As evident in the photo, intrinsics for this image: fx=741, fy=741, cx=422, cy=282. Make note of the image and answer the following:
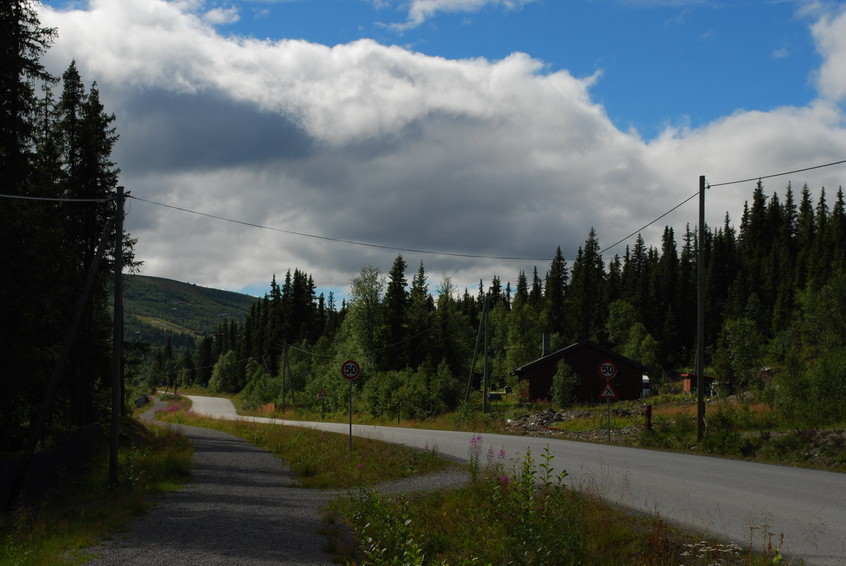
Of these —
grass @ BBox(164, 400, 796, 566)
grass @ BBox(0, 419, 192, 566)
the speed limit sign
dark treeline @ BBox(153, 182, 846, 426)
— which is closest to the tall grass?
grass @ BBox(164, 400, 796, 566)

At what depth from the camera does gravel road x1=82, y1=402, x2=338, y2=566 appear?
9.09 m

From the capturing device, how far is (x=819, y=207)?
140 m

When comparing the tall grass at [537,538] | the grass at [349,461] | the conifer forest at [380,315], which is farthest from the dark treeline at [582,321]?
the tall grass at [537,538]

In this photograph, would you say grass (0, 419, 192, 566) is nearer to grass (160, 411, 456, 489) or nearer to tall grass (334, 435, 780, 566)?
grass (160, 411, 456, 489)

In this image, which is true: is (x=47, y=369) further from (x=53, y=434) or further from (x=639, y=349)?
(x=639, y=349)

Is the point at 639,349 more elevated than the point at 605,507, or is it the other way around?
the point at 639,349

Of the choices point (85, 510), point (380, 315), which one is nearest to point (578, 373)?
point (380, 315)

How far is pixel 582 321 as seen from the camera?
116562 millimetres

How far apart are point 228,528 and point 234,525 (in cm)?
30

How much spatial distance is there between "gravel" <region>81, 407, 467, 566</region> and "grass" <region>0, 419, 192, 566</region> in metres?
0.36

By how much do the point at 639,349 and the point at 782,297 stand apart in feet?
91.1

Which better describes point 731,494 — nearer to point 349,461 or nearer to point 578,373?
point 349,461

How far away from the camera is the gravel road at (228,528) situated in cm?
909

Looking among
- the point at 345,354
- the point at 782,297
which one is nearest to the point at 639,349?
the point at 782,297
